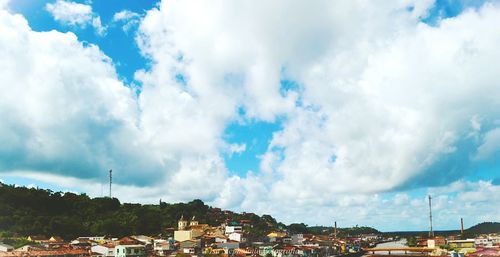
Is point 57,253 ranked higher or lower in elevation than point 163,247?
higher

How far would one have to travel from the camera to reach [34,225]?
71.0 metres

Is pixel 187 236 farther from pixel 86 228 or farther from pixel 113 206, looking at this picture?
pixel 113 206

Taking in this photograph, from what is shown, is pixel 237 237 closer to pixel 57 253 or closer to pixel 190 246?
pixel 190 246

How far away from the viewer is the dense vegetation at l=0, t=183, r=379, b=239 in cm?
7150

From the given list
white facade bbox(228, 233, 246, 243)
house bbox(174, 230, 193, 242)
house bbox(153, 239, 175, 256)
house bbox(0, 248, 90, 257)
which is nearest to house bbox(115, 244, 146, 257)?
house bbox(0, 248, 90, 257)

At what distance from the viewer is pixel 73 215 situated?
86188 mm

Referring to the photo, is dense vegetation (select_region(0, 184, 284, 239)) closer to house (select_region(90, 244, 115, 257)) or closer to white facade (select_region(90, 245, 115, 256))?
house (select_region(90, 244, 115, 257))

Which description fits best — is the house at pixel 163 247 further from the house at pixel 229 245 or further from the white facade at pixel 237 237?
the white facade at pixel 237 237

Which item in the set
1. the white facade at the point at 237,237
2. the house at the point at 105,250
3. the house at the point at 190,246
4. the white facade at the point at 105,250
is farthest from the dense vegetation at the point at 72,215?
the house at the point at 190,246

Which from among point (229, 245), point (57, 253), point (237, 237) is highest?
point (237, 237)

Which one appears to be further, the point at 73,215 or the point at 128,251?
the point at 73,215

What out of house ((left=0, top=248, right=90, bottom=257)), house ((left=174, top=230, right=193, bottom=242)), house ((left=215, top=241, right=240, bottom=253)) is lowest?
house ((left=215, top=241, right=240, bottom=253))

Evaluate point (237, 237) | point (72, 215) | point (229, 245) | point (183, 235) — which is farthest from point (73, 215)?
point (229, 245)

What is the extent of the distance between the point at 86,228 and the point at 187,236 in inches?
718
